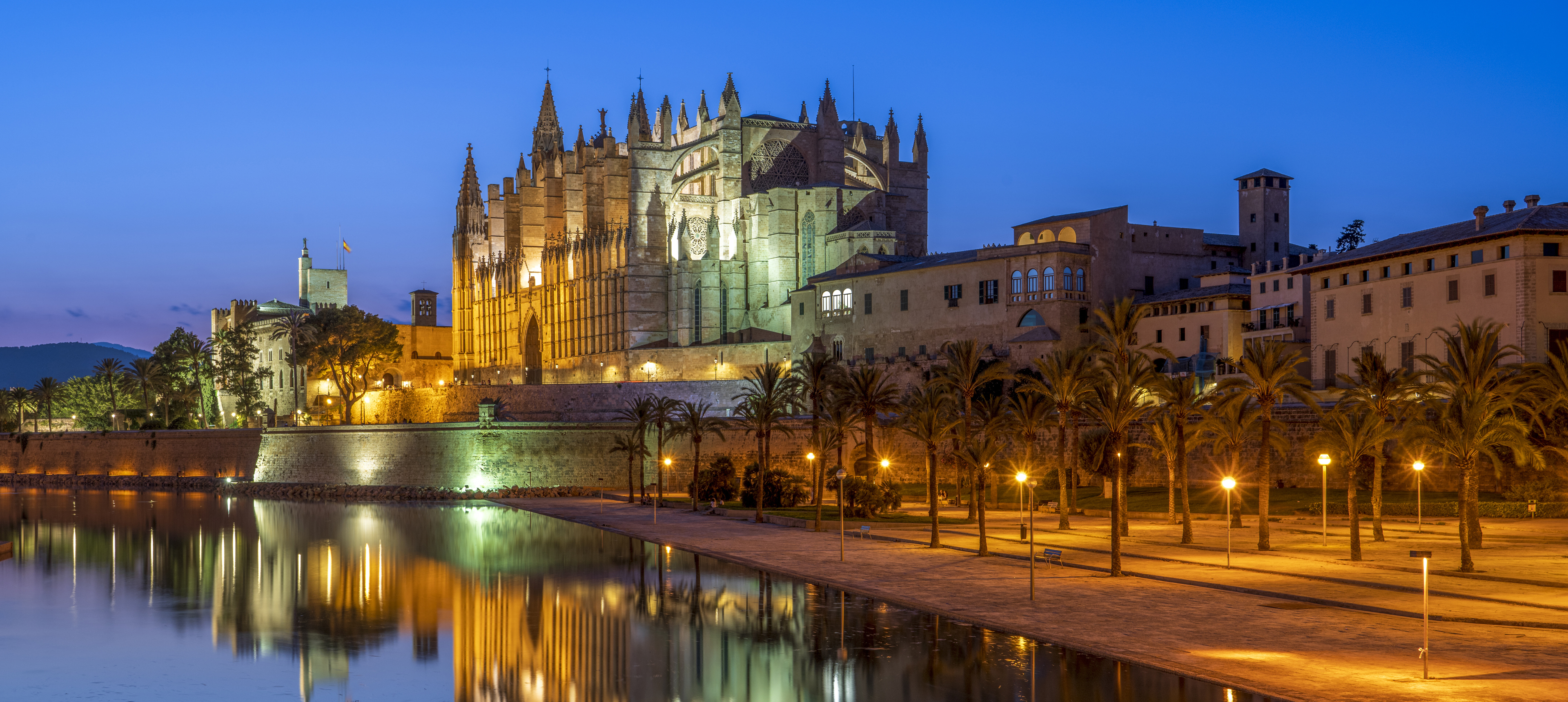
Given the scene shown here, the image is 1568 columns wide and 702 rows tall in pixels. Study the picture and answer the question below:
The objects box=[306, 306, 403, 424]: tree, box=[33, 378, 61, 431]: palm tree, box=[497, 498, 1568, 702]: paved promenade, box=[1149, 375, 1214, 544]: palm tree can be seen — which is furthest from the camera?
box=[33, 378, 61, 431]: palm tree

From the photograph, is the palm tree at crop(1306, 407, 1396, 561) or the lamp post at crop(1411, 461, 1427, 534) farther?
the lamp post at crop(1411, 461, 1427, 534)

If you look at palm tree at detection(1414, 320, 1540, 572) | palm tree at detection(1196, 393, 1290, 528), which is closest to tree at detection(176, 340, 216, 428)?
palm tree at detection(1196, 393, 1290, 528)

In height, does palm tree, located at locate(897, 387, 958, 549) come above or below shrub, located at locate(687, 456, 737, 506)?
above

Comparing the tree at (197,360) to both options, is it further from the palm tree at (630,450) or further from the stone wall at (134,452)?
the palm tree at (630,450)

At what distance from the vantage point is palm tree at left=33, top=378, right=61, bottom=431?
103 metres

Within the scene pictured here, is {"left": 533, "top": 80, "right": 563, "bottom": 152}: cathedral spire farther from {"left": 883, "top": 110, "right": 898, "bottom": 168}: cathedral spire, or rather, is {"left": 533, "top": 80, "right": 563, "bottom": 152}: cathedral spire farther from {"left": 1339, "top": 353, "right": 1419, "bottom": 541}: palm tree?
{"left": 1339, "top": 353, "right": 1419, "bottom": 541}: palm tree

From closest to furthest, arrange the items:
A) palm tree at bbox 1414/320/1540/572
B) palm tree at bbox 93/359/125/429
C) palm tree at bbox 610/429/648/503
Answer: palm tree at bbox 1414/320/1540/572 → palm tree at bbox 610/429/648/503 → palm tree at bbox 93/359/125/429

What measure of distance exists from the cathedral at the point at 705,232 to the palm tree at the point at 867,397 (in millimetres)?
22381

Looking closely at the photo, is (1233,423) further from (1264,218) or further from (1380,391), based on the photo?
(1264,218)

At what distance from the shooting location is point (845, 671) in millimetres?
20016

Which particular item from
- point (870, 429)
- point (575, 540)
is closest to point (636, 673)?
point (575, 540)

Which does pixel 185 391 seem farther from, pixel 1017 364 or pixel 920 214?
pixel 1017 364

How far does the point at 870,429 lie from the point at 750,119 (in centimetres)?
3613

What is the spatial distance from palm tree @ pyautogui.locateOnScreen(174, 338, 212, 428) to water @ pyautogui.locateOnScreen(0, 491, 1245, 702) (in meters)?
55.1
